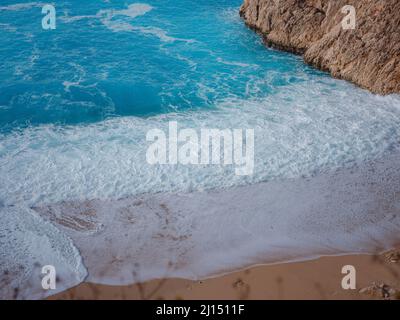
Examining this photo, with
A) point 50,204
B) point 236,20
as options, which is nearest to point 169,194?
point 50,204

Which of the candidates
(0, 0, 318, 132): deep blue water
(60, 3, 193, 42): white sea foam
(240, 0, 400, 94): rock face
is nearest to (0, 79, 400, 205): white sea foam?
(240, 0, 400, 94): rock face

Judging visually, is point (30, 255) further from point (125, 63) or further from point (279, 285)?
point (125, 63)

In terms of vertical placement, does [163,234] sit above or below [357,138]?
below

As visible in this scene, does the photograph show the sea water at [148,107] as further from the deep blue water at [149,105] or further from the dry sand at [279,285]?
the dry sand at [279,285]

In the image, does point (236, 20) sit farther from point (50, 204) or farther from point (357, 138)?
point (50, 204)

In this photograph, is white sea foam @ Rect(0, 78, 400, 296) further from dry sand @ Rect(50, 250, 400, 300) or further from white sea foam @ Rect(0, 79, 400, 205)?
dry sand @ Rect(50, 250, 400, 300)

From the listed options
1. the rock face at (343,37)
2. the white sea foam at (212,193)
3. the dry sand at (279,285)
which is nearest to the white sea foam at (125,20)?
the rock face at (343,37)
